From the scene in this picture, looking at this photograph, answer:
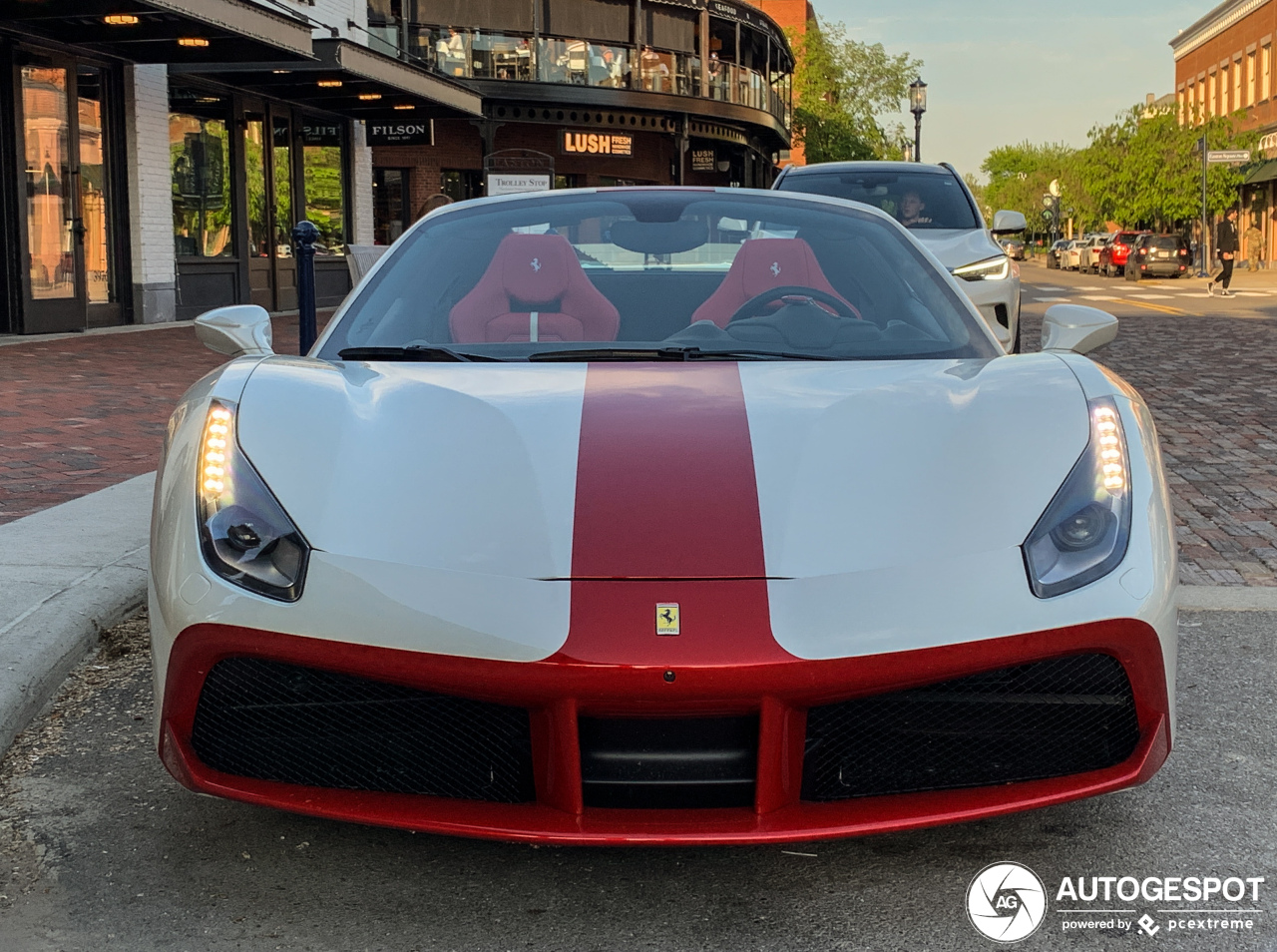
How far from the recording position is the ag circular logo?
7.93ft

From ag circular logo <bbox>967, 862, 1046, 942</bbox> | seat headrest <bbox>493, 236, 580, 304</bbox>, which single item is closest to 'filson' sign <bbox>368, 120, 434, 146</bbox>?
seat headrest <bbox>493, 236, 580, 304</bbox>

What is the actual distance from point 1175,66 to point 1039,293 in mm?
43683

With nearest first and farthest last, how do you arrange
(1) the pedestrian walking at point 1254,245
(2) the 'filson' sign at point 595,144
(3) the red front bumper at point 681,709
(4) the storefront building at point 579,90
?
(3) the red front bumper at point 681,709 < (4) the storefront building at point 579,90 < (2) the 'filson' sign at point 595,144 < (1) the pedestrian walking at point 1254,245

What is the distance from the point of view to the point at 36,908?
8.22ft

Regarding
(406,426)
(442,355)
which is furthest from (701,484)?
(442,355)

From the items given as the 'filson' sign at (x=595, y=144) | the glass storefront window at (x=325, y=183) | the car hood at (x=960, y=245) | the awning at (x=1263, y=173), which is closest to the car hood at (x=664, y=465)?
the car hood at (x=960, y=245)

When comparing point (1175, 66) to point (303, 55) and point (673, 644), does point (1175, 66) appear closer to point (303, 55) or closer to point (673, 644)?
point (303, 55)

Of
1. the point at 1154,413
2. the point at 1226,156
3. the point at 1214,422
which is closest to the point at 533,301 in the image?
the point at 1214,422

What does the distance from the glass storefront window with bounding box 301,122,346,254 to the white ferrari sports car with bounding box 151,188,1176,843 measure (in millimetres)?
21895

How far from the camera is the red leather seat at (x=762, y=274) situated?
3.83 m

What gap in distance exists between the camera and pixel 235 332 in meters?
3.59

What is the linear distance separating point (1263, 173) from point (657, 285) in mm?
50692

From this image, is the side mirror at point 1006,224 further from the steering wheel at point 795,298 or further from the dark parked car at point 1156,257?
the dark parked car at point 1156,257

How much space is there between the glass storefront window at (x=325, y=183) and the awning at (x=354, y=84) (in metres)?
0.52
